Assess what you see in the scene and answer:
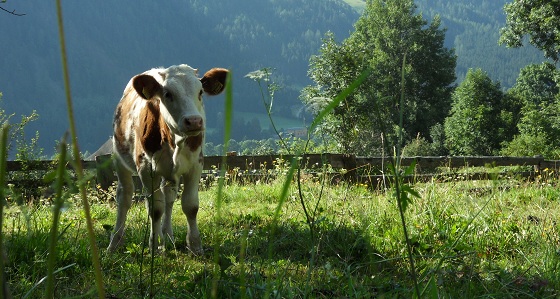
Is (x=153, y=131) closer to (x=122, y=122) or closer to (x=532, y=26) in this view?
(x=122, y=122)

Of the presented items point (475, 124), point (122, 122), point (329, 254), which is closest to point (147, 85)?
point (122, 122)

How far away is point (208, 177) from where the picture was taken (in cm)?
1236

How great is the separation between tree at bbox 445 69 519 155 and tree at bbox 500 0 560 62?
90.0 feet

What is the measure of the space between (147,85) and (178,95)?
327 mm

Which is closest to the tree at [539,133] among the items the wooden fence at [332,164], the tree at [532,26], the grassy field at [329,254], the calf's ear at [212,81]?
the tree at [532,26]

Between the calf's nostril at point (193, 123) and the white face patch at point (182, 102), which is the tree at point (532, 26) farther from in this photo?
the calf's nostril at point (193, 123)

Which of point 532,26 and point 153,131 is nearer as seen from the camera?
point 153,131

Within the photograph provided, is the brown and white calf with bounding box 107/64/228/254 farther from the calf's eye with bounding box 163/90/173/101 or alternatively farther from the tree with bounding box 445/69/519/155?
the tree with bounding box 445/69/519/155

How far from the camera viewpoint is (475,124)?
57000mm

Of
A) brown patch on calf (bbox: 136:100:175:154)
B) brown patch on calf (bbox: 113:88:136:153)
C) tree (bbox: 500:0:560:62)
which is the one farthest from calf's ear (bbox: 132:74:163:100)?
tree (bbox: 500:0:560:62)

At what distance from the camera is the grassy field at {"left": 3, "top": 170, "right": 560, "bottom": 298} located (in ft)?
10.1

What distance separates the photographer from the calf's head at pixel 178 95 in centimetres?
472

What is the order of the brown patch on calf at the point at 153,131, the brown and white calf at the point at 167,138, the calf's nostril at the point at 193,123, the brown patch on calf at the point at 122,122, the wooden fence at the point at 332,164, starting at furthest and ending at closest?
the wooden fence at the point at 332,164 < the brown patch on calf at the point at 122,122 < the brown patch on calf at the point at 153,131 < the brown and white calf at the point at 167,138 < the calf's nostril at the point at 193,123

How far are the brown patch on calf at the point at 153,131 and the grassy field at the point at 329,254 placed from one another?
75cm
